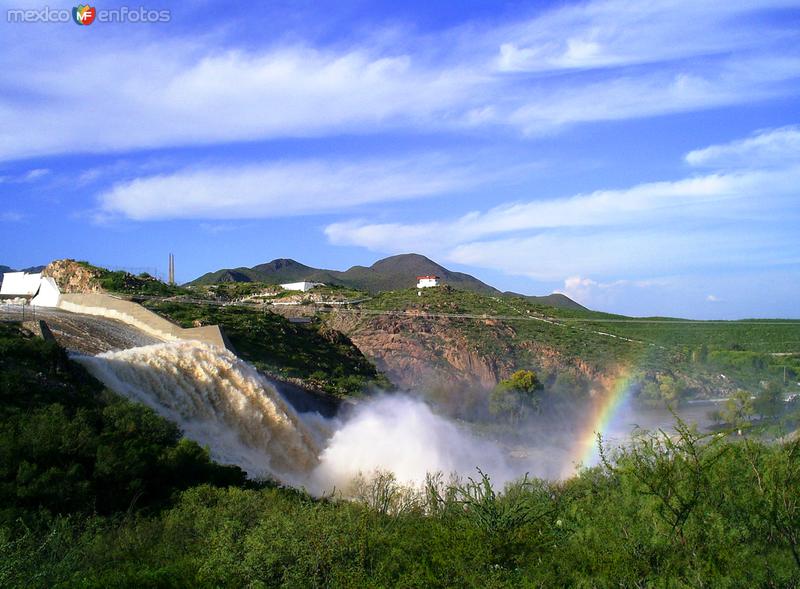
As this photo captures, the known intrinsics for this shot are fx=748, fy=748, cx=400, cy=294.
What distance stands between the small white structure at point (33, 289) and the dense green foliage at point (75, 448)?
16.8 m

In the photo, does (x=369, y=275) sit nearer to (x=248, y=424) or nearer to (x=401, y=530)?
(x=248, y=424)

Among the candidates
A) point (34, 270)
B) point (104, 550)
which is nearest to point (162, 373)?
point (104, 550)

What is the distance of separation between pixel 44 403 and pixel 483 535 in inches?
382

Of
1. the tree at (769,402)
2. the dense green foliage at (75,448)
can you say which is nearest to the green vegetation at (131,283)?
the dense green foliage at (75,448)

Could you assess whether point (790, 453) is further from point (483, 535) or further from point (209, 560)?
point (209, 560)

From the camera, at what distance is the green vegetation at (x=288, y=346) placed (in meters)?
29.3

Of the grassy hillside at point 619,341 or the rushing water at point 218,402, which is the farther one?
the grassy hillside at point 619,341

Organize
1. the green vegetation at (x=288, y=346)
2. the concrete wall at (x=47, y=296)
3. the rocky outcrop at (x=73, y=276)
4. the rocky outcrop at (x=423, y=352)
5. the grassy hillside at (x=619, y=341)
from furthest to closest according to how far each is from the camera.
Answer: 1. the rocky outcrop at (x=423, y=352)
2. the grassy hillside at (x=619, y=341)
3. the rocky outcrop at (x=73, y=276)
4. the concrete wall at (x=47, y=296)
5. the green vegetation at (x=288, y=346)

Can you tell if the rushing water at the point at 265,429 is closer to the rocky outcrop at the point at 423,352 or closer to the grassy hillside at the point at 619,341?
the rocky outcrop at the point at 423,352

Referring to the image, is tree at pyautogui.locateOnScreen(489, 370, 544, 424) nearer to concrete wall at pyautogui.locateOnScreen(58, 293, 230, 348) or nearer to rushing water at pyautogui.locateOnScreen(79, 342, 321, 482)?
concrete wall at pyautogui.locateOnScreen(58, 293, 230, 348)

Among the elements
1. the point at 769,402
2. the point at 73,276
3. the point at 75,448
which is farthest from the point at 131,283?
the point at 769,402

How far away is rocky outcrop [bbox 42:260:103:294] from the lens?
1487 inches

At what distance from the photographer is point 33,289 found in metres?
36.2

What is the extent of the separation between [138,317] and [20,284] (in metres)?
13.7
